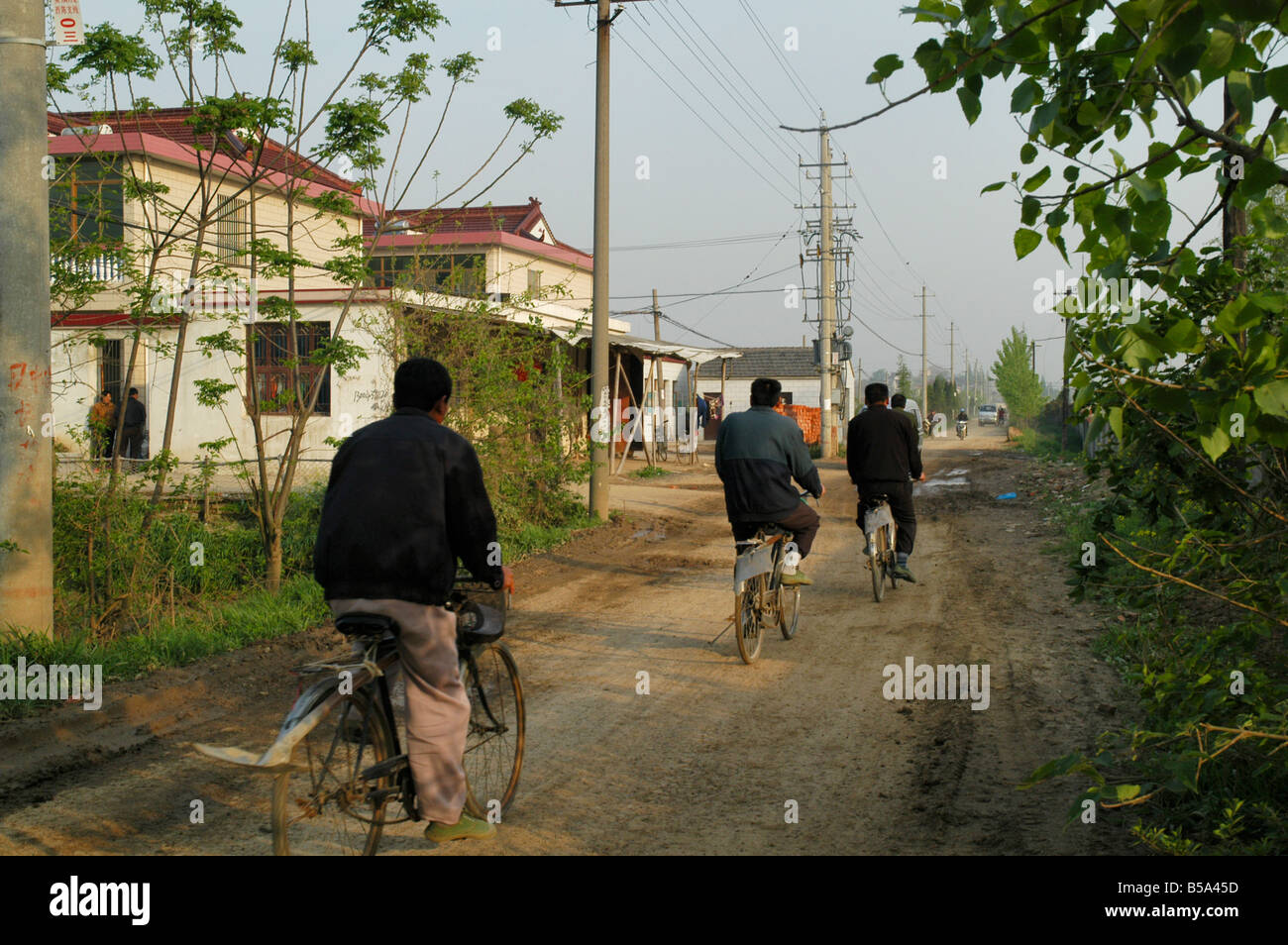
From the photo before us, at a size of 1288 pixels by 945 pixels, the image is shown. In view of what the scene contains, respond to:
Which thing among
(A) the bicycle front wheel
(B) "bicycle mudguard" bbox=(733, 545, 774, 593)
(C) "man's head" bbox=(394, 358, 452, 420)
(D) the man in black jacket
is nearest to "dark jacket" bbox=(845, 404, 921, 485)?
(A) the bicycle front wheel

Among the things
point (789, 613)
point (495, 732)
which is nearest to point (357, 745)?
point (495, 732)

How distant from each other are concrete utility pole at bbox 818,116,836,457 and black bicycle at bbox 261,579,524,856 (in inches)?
1111

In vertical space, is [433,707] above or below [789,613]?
above

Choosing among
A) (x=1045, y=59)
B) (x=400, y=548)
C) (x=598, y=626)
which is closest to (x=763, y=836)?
(x=400, y=548)

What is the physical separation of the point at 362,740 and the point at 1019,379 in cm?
6059

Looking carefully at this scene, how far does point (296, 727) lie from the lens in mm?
3605

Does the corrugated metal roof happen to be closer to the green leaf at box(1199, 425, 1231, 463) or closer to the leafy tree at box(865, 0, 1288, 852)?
the leafy tree at box(865, 0, 1288, 852)

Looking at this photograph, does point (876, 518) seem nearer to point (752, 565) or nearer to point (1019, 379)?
point (752, 565)

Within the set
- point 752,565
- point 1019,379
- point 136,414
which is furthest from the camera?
point 1019,379

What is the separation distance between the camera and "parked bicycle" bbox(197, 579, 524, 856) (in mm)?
3680

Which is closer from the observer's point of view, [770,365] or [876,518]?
[876,518]

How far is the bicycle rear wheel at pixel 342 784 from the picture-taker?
3717mm

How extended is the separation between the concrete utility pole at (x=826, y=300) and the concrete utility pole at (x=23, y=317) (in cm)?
2674

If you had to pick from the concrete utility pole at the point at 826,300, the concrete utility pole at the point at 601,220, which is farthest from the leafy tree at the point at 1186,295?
the concrete utility pole at the point at 826,300
